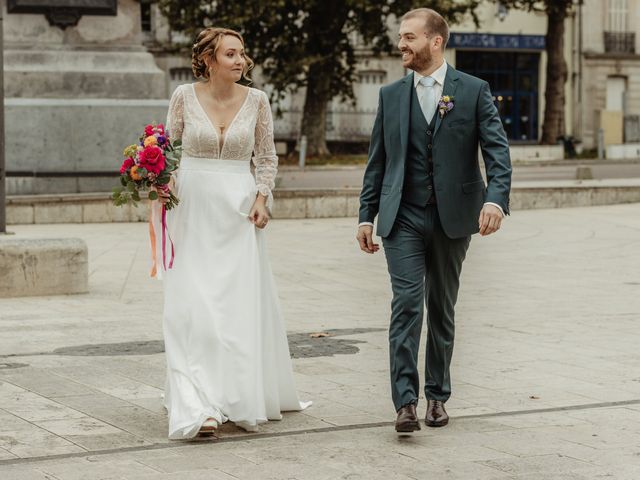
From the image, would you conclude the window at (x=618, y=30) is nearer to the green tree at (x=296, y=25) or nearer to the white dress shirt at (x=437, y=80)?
the green tree at (x=296, y=25)

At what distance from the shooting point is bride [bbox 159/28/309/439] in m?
7.18

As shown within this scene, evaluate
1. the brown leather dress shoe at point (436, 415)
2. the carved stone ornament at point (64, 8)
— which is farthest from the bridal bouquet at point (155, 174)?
the carved stone ornament at point (64, 8)

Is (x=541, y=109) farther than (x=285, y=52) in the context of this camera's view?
Yes

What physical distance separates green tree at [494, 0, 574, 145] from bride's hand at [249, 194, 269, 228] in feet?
151

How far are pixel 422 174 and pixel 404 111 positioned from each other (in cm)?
30

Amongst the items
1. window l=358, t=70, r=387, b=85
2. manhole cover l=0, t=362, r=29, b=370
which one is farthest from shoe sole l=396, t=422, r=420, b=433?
window l=358, t=70, r=387, b=85

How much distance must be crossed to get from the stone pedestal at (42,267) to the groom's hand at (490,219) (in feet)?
21.8

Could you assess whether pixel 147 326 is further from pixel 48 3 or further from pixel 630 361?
pixel 48 3

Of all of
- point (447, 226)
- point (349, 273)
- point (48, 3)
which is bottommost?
point (349, 273)

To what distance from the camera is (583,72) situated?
62.2m

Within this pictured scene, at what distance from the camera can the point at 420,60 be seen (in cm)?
711

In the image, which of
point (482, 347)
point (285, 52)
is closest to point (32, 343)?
point (482, 347)

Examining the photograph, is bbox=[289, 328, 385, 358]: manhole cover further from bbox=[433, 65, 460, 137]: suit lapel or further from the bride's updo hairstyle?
bbox=[433, 65, 460, 137]: suit lapel

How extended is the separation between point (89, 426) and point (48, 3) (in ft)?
44.2
